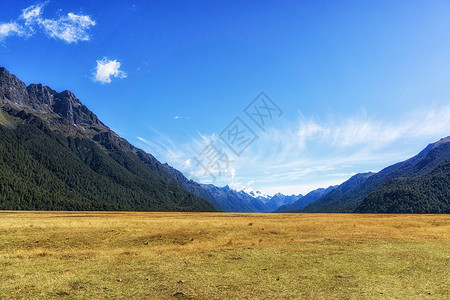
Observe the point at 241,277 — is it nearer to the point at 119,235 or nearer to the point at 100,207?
the point at 119,235

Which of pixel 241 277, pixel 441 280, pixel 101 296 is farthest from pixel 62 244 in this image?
pixel 441 280

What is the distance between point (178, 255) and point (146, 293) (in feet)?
31.0

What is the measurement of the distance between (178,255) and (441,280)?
18609mm

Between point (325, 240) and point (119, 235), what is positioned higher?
point (119, 235)

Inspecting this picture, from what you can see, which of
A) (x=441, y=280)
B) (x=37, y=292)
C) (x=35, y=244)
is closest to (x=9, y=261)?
(x=35, y=244)

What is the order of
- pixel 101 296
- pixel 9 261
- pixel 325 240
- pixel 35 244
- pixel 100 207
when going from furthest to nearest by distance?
pixel 100 207 < pixel 325 240 < pixel 35 244 < pixel 9 261 < pixel 101 296

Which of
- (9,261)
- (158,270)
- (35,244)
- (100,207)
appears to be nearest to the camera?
(158,270)

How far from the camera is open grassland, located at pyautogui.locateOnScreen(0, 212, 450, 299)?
13.3m

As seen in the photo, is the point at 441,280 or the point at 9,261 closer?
the point at 441,280

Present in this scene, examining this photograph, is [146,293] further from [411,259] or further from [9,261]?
[411,259]

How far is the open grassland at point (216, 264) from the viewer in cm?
1327

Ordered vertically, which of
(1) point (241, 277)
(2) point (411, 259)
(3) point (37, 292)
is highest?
(3) point (37, 292)

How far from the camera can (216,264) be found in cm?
1927

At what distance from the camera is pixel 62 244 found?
25.1m
